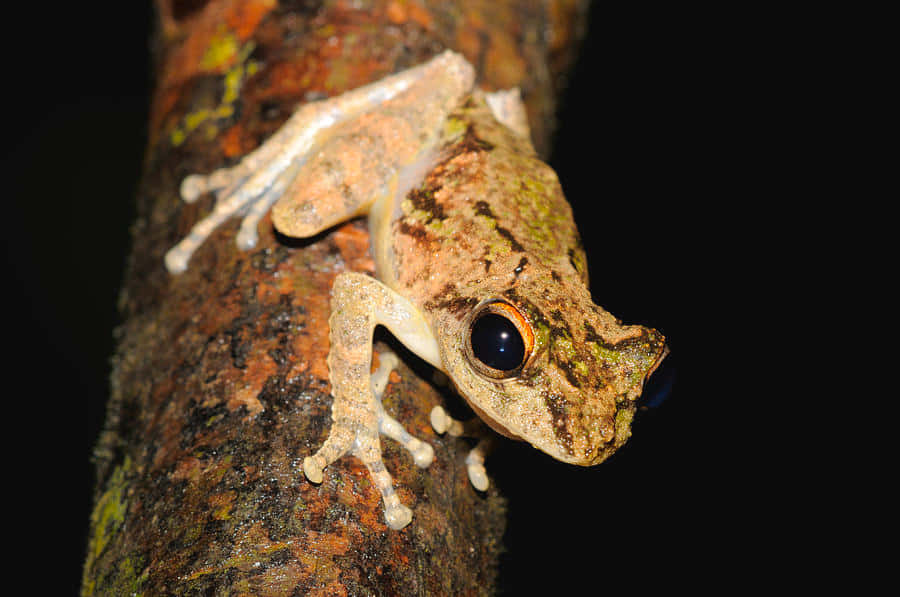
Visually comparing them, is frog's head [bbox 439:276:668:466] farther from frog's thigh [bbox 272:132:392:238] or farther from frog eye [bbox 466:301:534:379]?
frog's thigh [bbox 272:132:392:238]

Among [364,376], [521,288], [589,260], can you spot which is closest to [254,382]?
[364,376]

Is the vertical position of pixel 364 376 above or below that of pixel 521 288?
below

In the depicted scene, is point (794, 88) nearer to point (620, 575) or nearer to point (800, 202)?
point (800, 202)

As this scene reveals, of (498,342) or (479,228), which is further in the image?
(479,228)

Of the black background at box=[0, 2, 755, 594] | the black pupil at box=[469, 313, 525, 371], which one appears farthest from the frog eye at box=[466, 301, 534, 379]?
the black background at box=[0, 2, 755, 594]

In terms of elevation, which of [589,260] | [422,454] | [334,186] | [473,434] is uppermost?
[334,186]

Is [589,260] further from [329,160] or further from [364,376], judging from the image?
[364,376]

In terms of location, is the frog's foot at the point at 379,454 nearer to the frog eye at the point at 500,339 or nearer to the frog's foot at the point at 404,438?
the frog's foot at the point at 404,438
